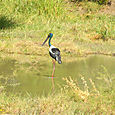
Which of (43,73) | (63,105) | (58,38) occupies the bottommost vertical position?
(58,38)

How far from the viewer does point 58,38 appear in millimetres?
12789

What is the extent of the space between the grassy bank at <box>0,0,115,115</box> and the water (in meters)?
0.41

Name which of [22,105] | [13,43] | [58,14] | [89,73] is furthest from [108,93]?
[58,14]

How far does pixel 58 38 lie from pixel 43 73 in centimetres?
430

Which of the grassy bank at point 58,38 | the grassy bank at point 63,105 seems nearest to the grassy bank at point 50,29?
the grassy bank at point 58,38

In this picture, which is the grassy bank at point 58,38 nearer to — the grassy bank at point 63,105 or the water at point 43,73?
the grassy bank at point 63,105

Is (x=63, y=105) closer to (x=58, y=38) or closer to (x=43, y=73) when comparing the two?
(x=43, y=73)

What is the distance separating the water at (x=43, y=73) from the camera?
277 inches

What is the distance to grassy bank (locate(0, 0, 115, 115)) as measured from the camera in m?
5.08

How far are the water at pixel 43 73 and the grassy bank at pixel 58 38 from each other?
1.35 ft

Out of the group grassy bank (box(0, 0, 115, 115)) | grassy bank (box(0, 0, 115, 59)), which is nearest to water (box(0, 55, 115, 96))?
grassy bank (box(0, 0, 115, 115))

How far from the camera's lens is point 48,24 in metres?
14.8

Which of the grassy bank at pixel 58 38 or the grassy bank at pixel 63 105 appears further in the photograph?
the grassy bank at pixel 58 38

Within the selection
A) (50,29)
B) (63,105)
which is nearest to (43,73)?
(63,105)
